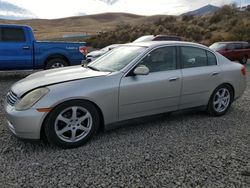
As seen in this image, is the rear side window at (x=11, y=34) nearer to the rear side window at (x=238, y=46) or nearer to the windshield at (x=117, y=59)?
the windshield at (x=117, y=59)

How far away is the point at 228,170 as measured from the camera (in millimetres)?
3547

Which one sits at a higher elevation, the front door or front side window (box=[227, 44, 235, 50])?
the front door

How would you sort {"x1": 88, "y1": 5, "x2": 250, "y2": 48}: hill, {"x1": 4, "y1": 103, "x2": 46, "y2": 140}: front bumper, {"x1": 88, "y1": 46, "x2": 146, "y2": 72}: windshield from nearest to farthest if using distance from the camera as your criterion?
{"x1": 4, "y1": 103, "x2": 46, "y2": 140}: front bumper
{"x1": 88, "y1": 46, "x2": 146, "y2": 72}: windshield
{"x1": 88, "y1": 5, "x2": 250, "y2": 48}: hill

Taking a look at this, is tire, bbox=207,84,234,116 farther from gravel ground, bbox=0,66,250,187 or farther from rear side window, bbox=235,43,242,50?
rear side window, bbox=235,43,242,50

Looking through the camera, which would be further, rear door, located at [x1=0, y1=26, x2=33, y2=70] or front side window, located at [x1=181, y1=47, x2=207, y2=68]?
rear door, located at [x1=0, y1=26, x2=33, y2=70]

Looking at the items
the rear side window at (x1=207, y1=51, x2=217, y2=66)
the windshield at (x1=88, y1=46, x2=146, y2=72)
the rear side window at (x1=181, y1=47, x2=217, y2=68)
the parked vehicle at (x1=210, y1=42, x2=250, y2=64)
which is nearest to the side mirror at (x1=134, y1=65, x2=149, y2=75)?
the windshield at (x1=88, y1=46, x2=146, y2=72)

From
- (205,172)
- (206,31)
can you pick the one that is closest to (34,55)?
(205,172)

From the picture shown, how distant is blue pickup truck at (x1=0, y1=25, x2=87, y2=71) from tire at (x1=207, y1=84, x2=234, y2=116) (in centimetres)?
579

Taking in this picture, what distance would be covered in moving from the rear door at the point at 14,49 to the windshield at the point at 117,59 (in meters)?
5.06

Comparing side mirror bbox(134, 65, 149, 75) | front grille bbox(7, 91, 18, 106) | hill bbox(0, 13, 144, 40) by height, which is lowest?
hill bbox(0, 13, 144, 40)

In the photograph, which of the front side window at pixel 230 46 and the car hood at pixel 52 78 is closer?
the car hood at pixel 52 78

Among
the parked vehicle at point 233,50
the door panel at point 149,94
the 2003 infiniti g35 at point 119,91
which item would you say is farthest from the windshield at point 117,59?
the parked vehicle at point 233,50

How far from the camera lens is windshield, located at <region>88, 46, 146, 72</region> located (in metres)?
4.68

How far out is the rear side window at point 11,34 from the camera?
30.5 feet
